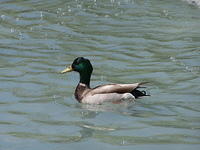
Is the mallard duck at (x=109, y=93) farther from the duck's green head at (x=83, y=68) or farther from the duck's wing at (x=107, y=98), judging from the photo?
the duck's green head at (x=83, y=68)

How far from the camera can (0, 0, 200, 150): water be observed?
1076cm

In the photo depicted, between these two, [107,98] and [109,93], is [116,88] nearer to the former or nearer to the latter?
[109,93]

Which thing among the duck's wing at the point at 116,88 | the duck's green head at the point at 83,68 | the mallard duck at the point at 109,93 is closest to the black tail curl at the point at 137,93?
the mallard duck at the point at 109,93

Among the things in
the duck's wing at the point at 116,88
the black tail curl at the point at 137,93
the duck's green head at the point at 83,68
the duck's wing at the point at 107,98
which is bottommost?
the duck's wing at the point at 107,98

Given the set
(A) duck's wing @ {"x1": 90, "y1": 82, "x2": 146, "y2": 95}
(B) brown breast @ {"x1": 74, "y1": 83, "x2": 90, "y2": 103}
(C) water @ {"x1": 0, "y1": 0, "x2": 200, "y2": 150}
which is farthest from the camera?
(B) brown breast @ {"x1": 74, "y1": 83, "x2": 90, "y2": 103}

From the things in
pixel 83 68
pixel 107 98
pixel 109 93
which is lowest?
pixel 107 98

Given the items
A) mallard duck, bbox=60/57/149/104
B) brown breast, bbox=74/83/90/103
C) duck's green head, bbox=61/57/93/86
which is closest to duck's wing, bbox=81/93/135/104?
mallard duck, bbox=60/57/149/104

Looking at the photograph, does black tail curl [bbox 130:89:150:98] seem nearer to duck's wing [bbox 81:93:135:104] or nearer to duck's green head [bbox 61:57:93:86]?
duck's wing [bbox 81:93:135:104]

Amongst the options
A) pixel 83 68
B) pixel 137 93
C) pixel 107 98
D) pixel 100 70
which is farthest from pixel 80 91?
pixel 100 70

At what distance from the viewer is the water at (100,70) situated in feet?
35.3

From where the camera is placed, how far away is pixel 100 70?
1530 cm

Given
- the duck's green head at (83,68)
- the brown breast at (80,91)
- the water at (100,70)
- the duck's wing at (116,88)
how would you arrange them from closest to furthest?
the water at (100,70) → the duck's wing at (116,88) → the brown breast at (80,91) → the duck's green head at (83,68)

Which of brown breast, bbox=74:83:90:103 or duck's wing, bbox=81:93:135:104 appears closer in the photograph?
duck's wing, bbox=81:93:135:104

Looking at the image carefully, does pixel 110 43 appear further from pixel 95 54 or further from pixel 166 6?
pixel 166 6
